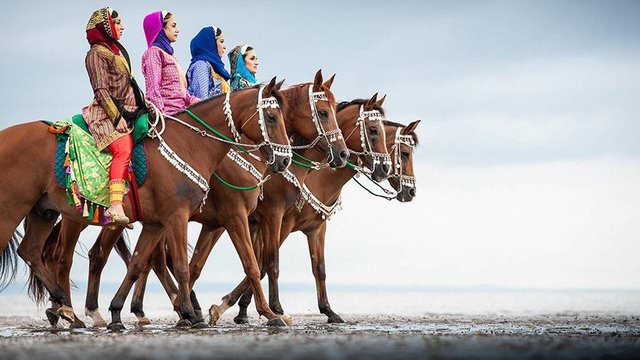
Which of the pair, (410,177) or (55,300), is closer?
(55,300)

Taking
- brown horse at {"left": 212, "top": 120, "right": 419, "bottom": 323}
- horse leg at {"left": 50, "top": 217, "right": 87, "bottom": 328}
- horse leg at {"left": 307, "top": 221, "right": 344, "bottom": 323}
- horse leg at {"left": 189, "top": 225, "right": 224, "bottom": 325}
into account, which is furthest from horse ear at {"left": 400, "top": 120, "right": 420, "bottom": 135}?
horse leg at {"left": 50, "top": 217, "right": 87, "bottom": 328}

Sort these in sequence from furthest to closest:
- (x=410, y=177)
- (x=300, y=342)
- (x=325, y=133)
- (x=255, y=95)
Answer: (x=410, y=177), (x=325, y=133), (x=255, y=95), (x=300, y=342)

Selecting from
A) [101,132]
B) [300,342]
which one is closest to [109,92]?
[101,132]

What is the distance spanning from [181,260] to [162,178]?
37.1 inches

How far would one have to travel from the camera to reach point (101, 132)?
514 inches

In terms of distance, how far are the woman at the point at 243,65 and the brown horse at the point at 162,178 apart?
130 inches

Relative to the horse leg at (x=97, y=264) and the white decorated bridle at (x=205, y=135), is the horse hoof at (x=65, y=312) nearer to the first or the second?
the horse leg at (x=97, y=264)

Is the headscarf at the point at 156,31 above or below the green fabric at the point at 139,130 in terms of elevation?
above

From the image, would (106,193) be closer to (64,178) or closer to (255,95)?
(64,178)

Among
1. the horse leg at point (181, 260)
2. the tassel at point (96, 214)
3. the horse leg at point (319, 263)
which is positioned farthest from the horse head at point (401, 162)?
the tassel at point (96, 214)

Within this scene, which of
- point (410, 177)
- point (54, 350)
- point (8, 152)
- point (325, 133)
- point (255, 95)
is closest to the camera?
point (54, 350)

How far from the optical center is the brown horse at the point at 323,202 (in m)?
16.1

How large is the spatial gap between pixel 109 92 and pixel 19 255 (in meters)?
2.40

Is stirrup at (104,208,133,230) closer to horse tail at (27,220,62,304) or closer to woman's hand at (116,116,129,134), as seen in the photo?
woman's hand at (116,116,129,134)
